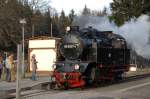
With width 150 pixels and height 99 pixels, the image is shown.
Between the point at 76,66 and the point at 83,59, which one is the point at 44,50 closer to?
the point at 83,59

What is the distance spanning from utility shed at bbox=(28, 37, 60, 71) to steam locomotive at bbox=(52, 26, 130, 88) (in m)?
9.41

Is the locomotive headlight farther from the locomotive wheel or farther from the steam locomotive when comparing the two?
the locomotive wheel

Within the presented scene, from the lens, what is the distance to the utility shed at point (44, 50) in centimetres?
3544

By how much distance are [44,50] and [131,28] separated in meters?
7.08

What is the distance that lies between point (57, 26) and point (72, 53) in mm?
72116

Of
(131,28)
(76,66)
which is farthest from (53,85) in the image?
(131,28)

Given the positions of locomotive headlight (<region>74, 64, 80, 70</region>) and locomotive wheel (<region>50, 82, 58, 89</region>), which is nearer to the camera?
locomotive headlight (<region>74, 64, 80, 70</region>)

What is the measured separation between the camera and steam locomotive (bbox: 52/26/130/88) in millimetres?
23484

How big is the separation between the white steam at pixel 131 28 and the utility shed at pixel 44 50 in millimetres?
2837

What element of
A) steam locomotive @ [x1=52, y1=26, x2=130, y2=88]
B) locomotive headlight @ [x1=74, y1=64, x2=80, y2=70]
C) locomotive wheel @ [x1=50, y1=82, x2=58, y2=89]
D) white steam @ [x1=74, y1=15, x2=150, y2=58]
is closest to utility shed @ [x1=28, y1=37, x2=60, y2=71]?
white steam @ [x1=74, y1=15, x2=150, y2=58]

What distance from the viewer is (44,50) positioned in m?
35.9

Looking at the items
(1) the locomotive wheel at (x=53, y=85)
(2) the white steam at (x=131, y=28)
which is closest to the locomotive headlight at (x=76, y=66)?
(1) the locomotive wheel at (x=53, y=85)

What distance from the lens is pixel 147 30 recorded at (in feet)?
116

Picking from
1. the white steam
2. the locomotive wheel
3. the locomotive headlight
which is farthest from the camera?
the white steam
